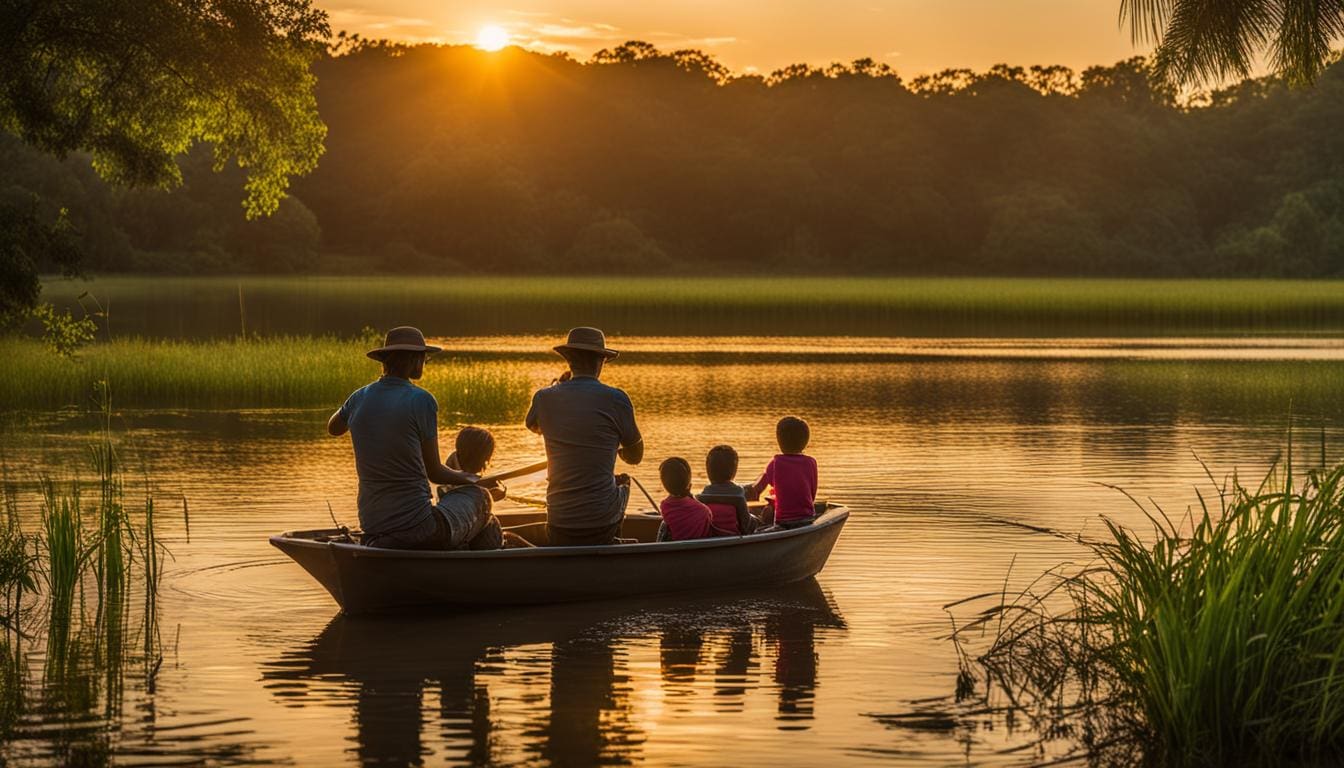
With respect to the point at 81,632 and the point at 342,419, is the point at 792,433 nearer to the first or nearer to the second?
the point at 342,419

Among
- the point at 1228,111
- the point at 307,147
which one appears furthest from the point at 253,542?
the point at 1228,111

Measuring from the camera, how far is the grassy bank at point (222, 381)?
96.6 feet

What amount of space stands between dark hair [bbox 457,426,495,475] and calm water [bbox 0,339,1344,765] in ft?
3.34

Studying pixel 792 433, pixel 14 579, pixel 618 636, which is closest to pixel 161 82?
pixel 14 579

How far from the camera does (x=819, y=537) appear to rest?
13.6 m

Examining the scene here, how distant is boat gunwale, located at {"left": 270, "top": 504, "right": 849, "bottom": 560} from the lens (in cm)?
1171

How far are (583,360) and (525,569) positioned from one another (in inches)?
56.4

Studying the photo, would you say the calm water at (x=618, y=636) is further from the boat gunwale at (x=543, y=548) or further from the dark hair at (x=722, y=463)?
the dark hair at (x=722, y=463)

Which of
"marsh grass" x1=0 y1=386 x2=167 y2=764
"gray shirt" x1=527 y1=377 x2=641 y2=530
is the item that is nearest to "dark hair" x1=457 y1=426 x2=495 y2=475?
"gray shirt" x1=527 y1=377 x2=641 y2=530

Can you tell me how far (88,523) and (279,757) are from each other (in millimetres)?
8284

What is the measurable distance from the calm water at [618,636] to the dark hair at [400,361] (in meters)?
1.66

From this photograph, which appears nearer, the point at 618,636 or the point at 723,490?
the point at 618,636

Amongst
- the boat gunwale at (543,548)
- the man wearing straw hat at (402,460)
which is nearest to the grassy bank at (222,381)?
the boat gunwale at (543,548)

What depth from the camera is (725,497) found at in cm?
1314
